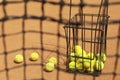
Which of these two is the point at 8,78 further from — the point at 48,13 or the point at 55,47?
the point at 48,13

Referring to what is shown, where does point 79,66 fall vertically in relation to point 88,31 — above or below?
below

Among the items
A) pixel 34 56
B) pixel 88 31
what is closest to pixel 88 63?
pixel 88 31

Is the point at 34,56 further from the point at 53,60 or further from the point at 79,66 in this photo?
the point at 79,66

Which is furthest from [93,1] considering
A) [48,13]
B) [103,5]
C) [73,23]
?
[48,13]

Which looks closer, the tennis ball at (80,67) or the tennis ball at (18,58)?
the tennis ball at (80,67)

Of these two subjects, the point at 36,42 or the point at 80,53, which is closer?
the point at 80,53

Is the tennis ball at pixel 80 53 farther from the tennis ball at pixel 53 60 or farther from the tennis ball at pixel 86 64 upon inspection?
the tennis ball at pixel 53 60

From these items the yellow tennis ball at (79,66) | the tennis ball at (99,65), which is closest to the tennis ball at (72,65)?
the yellow tennis ball at (79,66)
